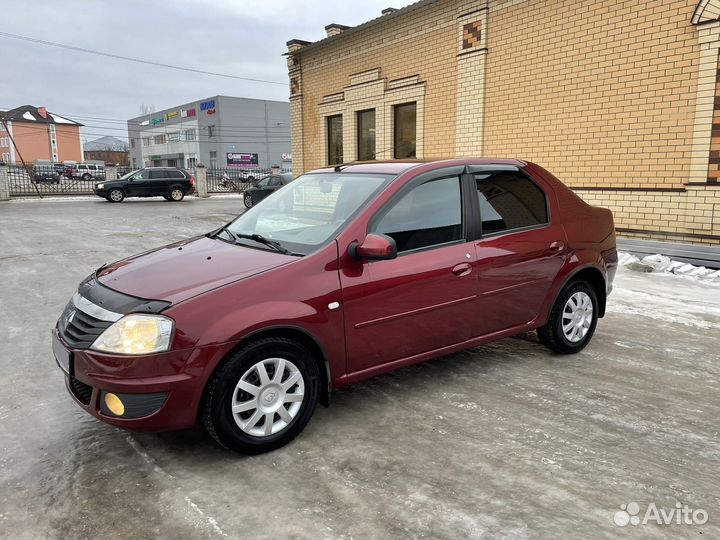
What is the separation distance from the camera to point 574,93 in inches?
378

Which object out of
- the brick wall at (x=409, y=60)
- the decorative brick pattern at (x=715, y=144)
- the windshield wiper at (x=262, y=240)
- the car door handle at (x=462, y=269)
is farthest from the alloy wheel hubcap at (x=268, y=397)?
the brick wall at (x=409, y=60)

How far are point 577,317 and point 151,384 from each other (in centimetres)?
361

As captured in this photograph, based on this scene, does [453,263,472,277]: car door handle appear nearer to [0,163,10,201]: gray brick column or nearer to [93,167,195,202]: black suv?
[93,167,195,202]: black suv

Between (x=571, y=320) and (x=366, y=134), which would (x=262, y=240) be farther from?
(x=366, y=134)

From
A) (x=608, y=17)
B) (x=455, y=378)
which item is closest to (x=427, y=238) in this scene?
(x=455, y=378)

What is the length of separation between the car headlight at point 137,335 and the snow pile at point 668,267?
7.76 m

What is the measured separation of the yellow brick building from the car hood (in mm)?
3485

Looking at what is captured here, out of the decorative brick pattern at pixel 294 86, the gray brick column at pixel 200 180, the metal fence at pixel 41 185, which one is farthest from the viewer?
the gray brick column at pixel 200 180

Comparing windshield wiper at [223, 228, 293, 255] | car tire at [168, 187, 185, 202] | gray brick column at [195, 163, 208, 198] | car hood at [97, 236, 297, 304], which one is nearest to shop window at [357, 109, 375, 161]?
windshield wiper at [223, 228, 293, 255]

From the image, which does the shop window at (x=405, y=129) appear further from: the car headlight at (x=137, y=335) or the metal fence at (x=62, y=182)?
the metal fence at (x=62, y=182)

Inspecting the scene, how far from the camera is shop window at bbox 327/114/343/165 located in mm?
15922

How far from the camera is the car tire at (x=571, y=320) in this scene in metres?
4.60

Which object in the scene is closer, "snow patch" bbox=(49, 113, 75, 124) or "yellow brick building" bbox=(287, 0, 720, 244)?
"yellow brick building" bbox=(287, 0, 720, 244)

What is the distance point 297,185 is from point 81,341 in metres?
2.17
